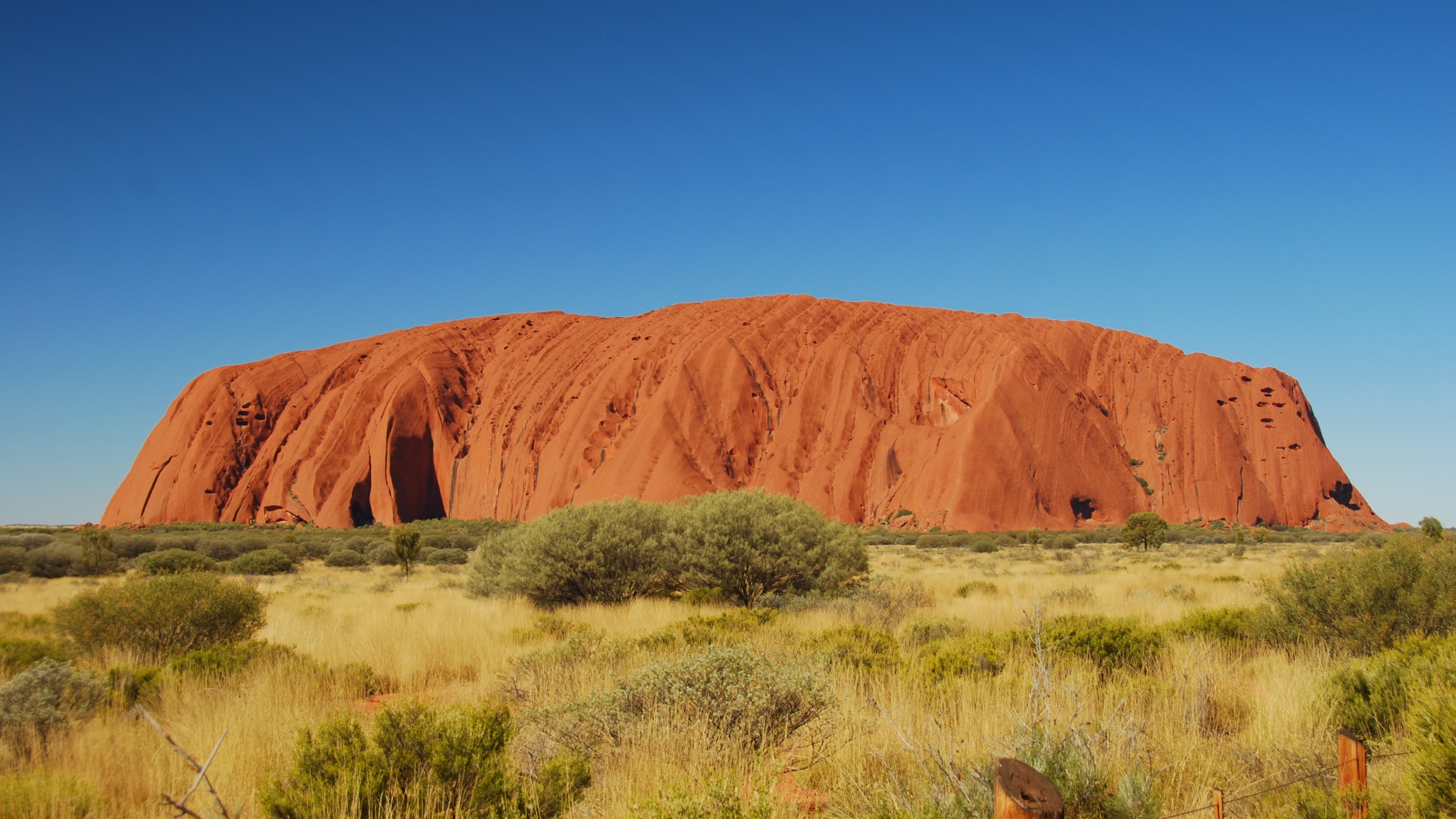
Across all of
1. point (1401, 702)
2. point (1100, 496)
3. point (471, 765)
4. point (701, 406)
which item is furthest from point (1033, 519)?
point (471, 765)

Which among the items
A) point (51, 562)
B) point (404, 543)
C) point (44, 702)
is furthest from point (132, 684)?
point (51, 562)

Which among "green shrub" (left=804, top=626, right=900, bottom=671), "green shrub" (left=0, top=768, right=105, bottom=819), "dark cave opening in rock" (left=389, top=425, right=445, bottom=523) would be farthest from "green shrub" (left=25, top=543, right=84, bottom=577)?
"dark cave opening in rock" (left=389, top=425, right=445, bottom=523)

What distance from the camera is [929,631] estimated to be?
9.24 metres

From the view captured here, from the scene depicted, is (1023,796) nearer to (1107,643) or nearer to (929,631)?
(1107,643)

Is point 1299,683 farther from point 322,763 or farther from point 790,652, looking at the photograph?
point 322,763

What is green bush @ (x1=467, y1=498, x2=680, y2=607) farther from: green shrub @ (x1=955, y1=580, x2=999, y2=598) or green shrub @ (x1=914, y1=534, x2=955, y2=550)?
green shrub @ (x1=914, y1=534, x2=955, y2=550)

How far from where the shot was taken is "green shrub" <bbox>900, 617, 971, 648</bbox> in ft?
29.2

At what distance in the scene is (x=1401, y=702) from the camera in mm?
5055

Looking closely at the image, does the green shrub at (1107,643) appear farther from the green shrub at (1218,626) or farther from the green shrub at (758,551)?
the green shrub at (758,551)

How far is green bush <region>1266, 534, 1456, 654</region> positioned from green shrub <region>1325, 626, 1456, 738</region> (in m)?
2.10

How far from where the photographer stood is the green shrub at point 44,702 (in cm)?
533

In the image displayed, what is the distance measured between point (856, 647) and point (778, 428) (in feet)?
170

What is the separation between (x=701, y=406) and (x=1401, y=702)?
53.6 metres

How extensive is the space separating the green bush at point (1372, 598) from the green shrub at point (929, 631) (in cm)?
324
